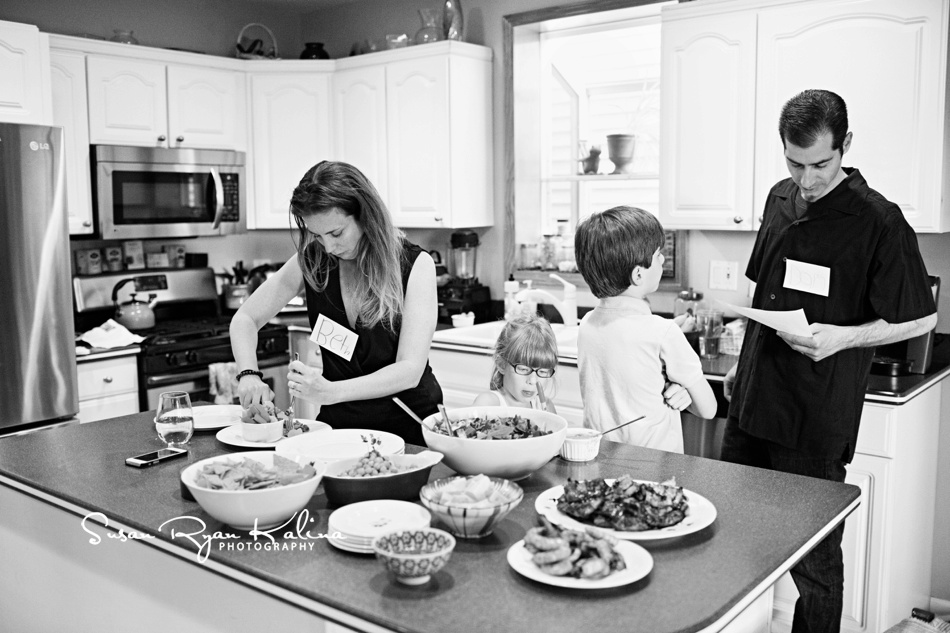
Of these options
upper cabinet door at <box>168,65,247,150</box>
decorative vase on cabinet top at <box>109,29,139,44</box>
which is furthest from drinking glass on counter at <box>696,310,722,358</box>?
decorative vase on cabinet top at <box>109,29,139,44</box>

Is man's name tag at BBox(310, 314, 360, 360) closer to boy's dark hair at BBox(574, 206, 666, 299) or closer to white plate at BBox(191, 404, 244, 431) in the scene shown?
white plate at BBox(191, 404, 244, 431)

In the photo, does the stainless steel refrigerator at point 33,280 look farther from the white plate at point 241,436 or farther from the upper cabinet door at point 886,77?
the upper cabinet door at point 886,77

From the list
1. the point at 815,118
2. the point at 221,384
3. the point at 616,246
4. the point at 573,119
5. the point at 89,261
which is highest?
the point at 573,119

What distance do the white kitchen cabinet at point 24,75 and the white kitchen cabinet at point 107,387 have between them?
3.32 feet

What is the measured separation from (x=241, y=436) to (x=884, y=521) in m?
1.93

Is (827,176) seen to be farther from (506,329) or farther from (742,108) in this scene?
(742,108)

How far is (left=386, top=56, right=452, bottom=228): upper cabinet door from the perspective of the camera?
4.22 meters

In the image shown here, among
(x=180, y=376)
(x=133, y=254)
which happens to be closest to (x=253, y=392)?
(x=180, y=376)

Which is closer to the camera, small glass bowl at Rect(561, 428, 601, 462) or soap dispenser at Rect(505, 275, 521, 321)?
small glass bowl at Rect(561, 428, 601, 462)

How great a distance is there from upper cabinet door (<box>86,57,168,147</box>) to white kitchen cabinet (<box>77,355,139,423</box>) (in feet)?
3.23

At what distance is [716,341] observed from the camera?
335cm

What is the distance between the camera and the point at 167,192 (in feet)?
14.3

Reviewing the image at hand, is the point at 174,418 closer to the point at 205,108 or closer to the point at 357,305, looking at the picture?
the point at 357,305

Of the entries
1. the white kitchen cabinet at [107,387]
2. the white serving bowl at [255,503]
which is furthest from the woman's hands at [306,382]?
the white kitchen cabinet at [107,387]
